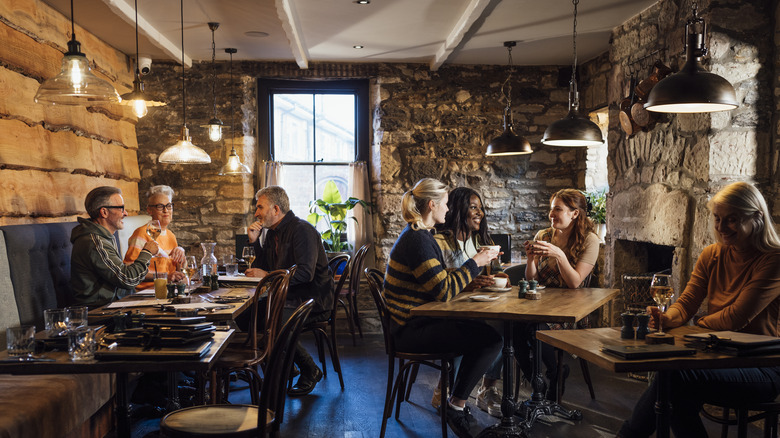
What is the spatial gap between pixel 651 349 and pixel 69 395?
2.37 meters

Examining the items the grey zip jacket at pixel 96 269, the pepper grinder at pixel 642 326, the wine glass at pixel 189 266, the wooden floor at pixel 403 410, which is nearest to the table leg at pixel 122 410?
the wooden floor at pixel 403 410

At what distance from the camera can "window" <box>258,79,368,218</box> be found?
665cm

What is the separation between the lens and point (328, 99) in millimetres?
6707

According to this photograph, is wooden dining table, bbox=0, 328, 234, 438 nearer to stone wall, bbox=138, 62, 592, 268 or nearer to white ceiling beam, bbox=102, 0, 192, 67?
white ceiling beam, bbox=102, 0, 192, 67

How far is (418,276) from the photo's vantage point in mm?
3232

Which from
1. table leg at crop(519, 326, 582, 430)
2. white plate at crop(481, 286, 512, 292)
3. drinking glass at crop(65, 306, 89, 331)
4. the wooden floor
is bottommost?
the wooden floor

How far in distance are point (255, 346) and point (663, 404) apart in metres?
2.01

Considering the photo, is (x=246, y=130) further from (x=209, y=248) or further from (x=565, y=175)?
(x=565, y=175)

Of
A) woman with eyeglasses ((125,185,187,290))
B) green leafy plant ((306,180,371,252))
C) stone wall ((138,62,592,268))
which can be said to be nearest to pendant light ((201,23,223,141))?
stone wall ((138,62,592,268))

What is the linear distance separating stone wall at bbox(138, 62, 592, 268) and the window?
19cm

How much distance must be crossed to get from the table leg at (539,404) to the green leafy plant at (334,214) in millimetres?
2951

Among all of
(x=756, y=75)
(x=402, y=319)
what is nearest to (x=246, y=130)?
(x=402, y=319)

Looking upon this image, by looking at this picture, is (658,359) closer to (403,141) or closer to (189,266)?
(189,266)

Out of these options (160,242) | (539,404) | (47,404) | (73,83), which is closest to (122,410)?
(47,404)
